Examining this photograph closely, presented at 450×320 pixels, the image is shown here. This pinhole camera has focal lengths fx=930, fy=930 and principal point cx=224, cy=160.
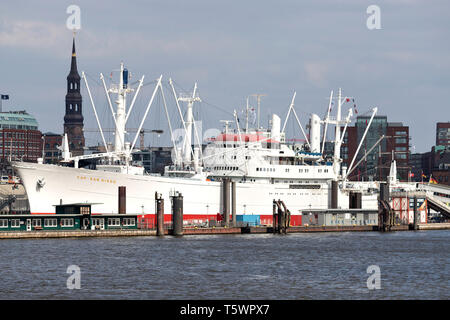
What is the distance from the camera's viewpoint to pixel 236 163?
13362 centimetres

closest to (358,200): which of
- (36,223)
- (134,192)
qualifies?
(134,192)

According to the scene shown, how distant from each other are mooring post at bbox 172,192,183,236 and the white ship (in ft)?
38.0

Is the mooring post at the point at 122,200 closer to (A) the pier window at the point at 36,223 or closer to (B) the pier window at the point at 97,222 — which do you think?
(B) the pier window at the point at 97,222

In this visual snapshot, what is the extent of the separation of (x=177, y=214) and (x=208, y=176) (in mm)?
29949

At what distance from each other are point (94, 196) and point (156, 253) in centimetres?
3971

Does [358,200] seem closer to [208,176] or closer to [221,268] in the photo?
[208,176]

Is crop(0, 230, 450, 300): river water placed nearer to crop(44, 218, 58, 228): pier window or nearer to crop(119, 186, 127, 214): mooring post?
crop(44, 218, 58, 228): pier window

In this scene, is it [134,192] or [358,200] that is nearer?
[134,192]

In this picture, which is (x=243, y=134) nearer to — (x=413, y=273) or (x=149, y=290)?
(x=413, y=273)

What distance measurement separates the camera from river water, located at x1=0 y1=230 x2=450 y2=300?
56969 millimetres

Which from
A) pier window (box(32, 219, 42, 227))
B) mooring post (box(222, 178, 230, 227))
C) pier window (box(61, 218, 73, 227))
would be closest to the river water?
pier window (box(61, 218, 73, 227))

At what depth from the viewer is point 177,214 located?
105 m

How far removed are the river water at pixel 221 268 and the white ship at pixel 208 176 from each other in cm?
2053
